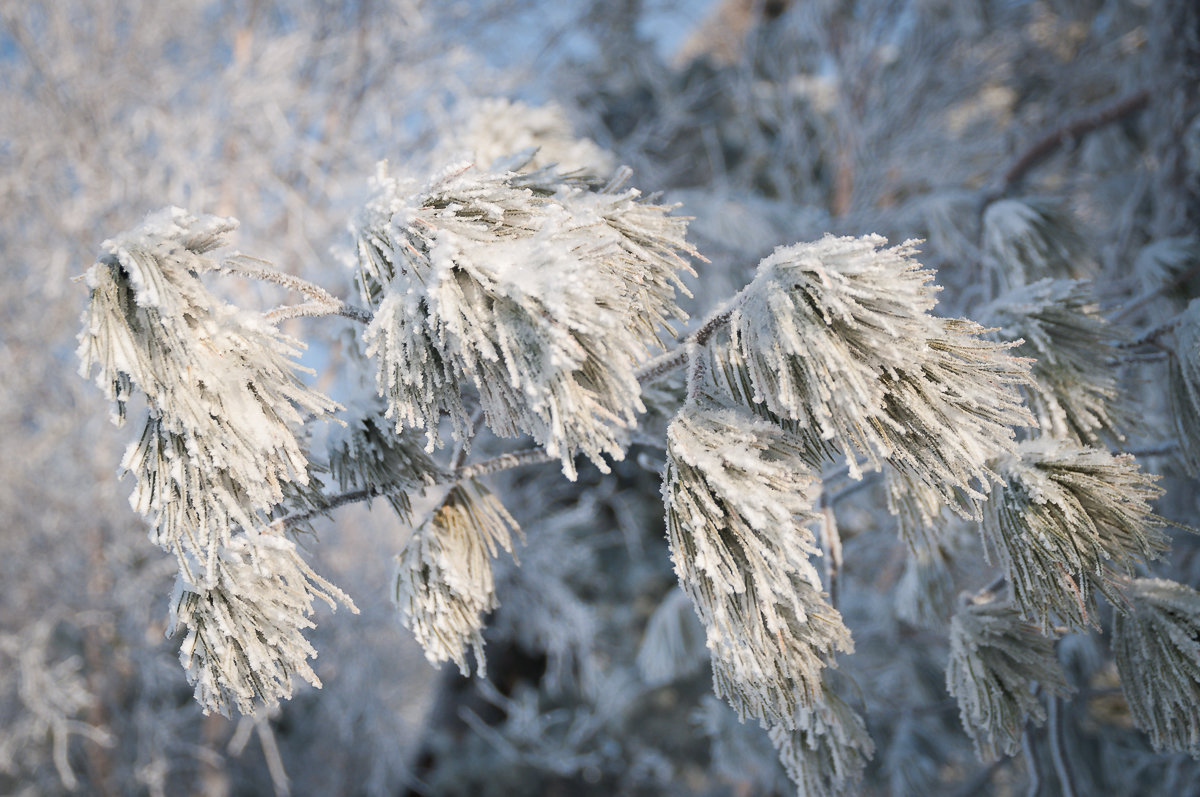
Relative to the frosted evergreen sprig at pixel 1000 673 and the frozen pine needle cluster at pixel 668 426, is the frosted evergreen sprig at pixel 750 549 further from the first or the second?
the frosted evergreen sprig at pixel 1000 673

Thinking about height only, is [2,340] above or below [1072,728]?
above

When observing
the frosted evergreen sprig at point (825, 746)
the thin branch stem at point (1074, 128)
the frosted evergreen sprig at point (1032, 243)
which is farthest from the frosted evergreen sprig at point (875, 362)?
the thin branch stem at point (1074, 128)

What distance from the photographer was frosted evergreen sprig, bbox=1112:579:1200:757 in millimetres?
782

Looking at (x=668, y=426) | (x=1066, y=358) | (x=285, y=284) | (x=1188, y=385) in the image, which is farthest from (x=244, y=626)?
(x=1188, y=385)

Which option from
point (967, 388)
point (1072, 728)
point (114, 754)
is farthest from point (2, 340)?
point (1072, 728)

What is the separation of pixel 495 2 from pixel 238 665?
3764 millimetres

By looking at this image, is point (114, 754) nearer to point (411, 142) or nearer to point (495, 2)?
point (411, 142)

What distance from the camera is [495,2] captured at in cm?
354

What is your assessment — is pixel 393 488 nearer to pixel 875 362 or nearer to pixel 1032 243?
pixel 875 362

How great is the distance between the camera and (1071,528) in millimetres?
723

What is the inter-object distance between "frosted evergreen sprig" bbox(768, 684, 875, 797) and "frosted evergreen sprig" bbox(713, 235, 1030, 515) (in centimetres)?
36

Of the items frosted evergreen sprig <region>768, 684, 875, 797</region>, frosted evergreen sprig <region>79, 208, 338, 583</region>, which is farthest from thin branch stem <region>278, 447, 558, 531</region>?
frosted evergreen sprig <region>768, 684, 875, 797</region>

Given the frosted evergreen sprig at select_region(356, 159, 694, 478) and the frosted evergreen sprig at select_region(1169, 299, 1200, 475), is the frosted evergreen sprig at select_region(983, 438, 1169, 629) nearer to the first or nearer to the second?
the frosted evergreen sprig at select_region(1169, 299, 1200, 475)

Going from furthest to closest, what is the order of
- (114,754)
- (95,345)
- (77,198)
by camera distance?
(114,754) < (77,198) < (95,345)
